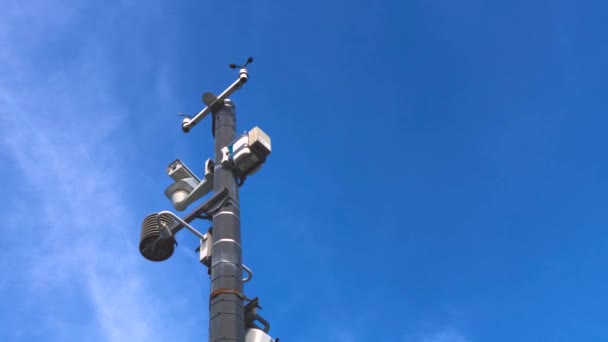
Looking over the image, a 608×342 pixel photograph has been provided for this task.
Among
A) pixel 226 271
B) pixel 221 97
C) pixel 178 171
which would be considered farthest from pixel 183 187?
pixel 226 271

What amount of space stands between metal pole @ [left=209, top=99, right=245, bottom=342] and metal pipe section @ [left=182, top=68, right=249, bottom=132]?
248 cm

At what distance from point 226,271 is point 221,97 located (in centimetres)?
513

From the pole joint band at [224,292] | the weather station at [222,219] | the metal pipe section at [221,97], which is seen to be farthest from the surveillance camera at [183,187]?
the pole joint band at [224,292]

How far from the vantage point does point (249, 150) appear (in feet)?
37.2

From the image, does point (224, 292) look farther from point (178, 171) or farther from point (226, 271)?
point (178, 171)

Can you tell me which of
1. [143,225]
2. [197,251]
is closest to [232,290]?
[197,251]

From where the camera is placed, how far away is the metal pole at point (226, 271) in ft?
29.8

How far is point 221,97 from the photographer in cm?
1375

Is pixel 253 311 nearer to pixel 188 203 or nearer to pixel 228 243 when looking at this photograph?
pixel 228 243

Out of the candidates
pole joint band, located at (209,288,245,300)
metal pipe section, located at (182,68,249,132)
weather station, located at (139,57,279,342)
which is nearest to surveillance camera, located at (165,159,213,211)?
weather station, located at (139,57,279,342)

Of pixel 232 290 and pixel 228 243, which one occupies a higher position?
pixel 228 243

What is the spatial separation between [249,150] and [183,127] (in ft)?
10.9

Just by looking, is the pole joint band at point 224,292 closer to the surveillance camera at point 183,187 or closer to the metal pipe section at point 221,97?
the surveillance camera at point 183,187

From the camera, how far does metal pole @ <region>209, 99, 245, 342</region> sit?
909cm
